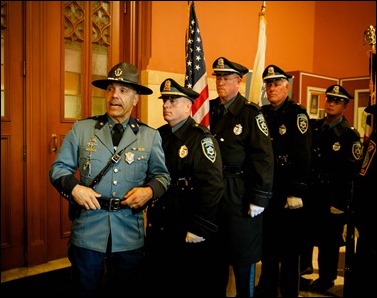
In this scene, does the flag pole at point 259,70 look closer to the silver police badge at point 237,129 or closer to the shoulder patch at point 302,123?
the shoulder patch at point 302,123

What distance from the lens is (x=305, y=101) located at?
462cm

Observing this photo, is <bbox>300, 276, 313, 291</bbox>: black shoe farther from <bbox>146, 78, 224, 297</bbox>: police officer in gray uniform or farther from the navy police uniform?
<bbox>146, 78, 224, 297</bbox>: police officer in gray uniform

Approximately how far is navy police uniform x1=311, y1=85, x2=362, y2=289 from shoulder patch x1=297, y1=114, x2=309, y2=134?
20.1 inches

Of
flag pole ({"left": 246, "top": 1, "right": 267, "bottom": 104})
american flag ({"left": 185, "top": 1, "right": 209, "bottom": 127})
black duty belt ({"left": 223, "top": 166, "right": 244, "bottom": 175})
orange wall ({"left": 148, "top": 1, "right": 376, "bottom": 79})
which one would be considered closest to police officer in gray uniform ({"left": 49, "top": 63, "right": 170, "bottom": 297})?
black duty belt ({"left": 223, "top": 166, "right": 244, "bottom": 175})

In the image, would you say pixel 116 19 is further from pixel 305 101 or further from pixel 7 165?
pixel 305 101

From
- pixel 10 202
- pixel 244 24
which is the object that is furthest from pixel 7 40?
pixel 244 24

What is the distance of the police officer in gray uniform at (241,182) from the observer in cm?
223

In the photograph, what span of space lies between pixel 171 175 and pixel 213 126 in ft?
1.86

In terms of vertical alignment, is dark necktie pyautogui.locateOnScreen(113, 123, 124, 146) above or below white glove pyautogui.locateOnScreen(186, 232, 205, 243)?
above

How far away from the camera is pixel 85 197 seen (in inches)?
61.9

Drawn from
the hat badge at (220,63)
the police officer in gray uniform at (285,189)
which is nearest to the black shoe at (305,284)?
the police officer in gray uniform at (285,189)

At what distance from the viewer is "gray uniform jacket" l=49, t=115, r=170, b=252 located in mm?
1702

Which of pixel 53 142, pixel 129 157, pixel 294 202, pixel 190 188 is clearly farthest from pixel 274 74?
pixel 53 142

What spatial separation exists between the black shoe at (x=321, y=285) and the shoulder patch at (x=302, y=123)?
1220 mm
